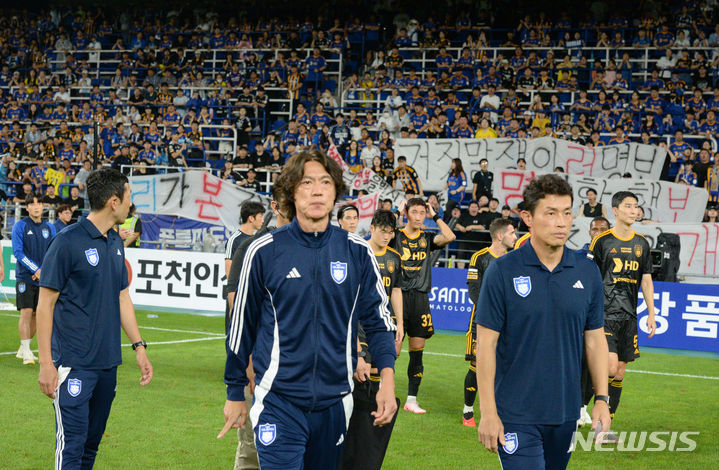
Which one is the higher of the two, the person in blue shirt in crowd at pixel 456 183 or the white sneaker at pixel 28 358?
the person in blue shirt in crowd at pixel 456 183

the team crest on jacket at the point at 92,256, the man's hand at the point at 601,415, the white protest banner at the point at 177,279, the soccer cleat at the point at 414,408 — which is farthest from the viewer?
the white protest banner at the point at 177,279

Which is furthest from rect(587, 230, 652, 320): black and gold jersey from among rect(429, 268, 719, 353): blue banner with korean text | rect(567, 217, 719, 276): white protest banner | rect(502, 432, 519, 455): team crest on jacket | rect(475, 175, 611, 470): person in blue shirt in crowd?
rect(567, 217, 719, 276): white protest banner

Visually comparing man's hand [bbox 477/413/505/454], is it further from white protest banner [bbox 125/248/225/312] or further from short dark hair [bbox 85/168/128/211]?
white protest banner [bbox 125/248/225/312]

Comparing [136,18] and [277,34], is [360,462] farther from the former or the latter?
[136,18]

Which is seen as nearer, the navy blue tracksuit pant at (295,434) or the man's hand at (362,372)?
the navy blue tracksuit pant at (295,434)

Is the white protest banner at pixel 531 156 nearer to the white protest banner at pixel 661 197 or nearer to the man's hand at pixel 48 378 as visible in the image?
the white protest banner at pixel 661 197

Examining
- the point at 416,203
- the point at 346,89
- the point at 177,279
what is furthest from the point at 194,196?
the point at 416,203

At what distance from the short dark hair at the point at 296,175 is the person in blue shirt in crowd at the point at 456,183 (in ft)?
55.4

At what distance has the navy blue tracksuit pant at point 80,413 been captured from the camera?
517 cm

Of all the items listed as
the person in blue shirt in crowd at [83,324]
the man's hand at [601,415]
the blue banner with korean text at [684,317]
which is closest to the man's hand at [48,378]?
the person in blue shirt in crowd at [83,324]

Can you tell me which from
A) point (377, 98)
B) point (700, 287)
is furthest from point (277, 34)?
point (700, 287)

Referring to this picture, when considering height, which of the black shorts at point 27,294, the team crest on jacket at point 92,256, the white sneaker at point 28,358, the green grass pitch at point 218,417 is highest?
the team crest on jacket at point 92,256

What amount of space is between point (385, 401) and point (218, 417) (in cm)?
543

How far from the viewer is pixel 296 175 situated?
168 inches
